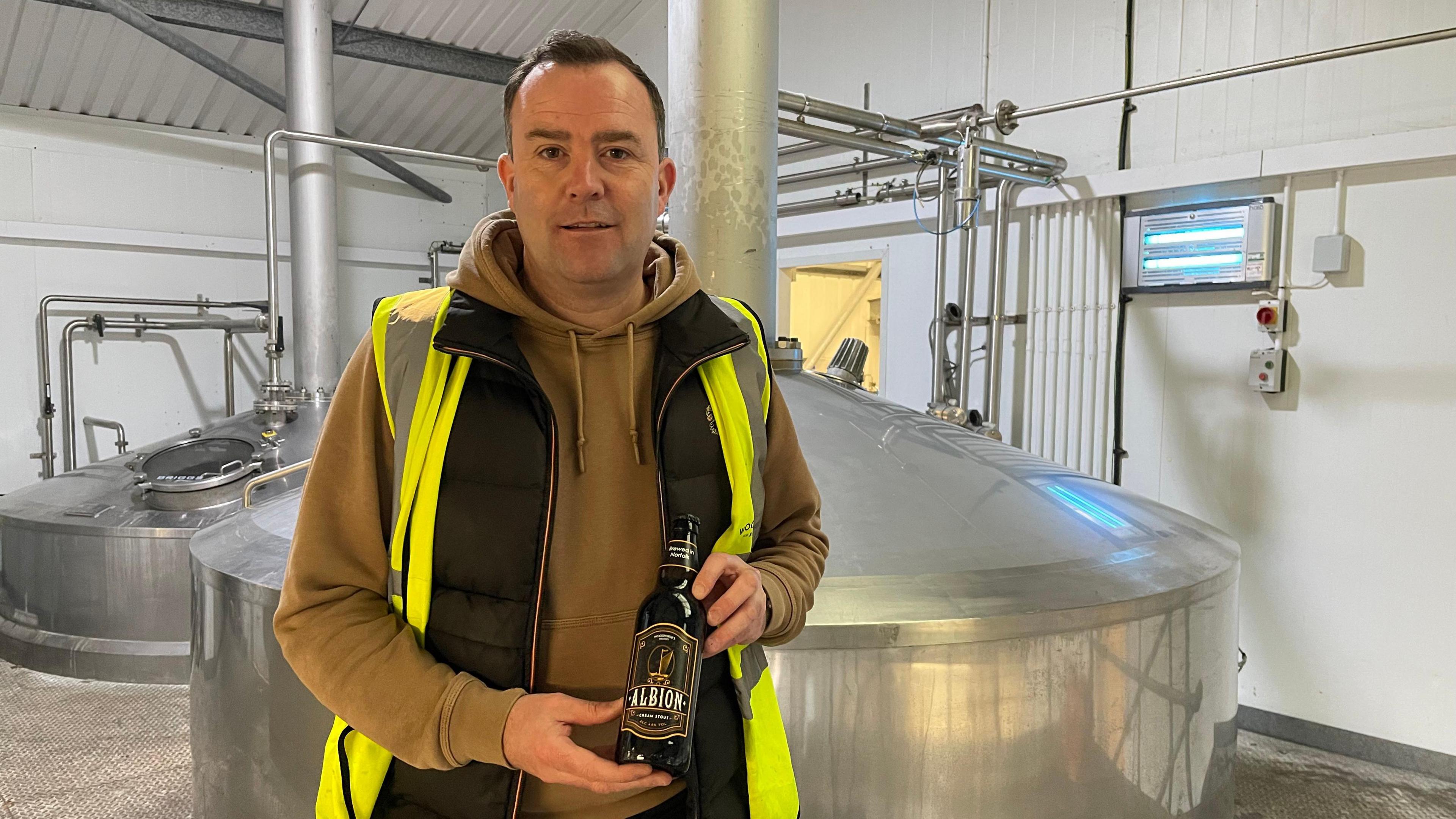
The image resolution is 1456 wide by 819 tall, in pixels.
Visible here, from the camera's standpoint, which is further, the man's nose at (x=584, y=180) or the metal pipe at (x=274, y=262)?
the metal pipe at (x=274, y=262)

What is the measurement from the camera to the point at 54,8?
555cm

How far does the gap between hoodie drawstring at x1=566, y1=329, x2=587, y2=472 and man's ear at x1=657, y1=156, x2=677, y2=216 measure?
216mm

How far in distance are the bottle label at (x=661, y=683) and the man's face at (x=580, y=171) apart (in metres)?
0.42

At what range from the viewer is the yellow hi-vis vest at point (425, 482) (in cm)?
105

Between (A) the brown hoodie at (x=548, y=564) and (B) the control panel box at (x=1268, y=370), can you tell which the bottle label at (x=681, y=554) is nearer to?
(A) the brown hoodie at (x=548, y=564)

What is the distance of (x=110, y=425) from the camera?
6.48 metres

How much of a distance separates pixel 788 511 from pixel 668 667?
42cm

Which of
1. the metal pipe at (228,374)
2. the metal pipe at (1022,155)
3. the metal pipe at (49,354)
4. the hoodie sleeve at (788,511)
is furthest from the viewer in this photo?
the metal pipe at (228,374)

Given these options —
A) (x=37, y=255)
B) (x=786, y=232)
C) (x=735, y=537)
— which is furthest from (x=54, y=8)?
(x=735, y=537)

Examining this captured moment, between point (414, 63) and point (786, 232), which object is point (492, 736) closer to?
point (786, 232)

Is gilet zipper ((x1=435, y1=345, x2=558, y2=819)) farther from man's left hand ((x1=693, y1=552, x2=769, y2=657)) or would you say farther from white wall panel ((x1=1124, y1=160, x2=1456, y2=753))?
white wall panel ((x1=1124, y1=160, x2=1456, y2=753))

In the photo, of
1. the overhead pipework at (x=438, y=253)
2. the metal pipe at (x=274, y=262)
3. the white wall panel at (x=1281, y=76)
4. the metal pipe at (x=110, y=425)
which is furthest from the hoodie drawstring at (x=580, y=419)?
the overhead pipework at (x=438, y=253)

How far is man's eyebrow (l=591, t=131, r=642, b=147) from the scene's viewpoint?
42.3 inches

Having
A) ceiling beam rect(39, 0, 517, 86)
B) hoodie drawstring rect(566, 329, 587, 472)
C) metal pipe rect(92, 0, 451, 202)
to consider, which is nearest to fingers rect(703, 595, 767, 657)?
hoodie drawstring rect(566, 329, 587, 472)
